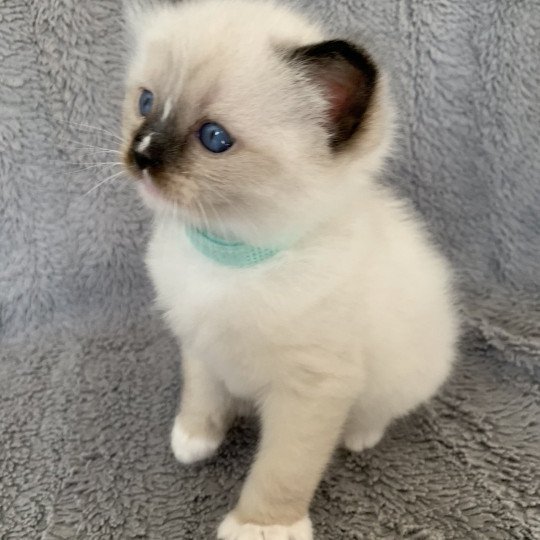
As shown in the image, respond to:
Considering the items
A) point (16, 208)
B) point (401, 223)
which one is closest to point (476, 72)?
point (401, 223)

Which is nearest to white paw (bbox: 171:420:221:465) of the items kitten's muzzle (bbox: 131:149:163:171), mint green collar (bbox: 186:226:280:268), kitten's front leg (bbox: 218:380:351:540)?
kitten's front leg (bbox: 218:380:351:540)

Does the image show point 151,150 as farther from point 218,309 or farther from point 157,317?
point 157,317

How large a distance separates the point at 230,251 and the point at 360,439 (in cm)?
39

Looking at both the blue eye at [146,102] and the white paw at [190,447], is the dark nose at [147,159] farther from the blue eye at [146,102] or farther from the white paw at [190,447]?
the white paw at [190,447]

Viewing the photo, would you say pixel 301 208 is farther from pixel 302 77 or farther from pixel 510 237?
pixel 510 237

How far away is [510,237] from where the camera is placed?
4.62 feet

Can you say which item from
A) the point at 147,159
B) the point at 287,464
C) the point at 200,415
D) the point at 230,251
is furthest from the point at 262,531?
the point at 147,159

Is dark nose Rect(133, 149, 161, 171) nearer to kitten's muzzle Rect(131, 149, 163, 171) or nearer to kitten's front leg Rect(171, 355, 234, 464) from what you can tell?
kitten's muzzle Rect(131, 149, 163, 171)

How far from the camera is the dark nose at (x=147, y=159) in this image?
0.78 m

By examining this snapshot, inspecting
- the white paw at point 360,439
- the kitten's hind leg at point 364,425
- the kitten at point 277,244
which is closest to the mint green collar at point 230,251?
the kitten at point 277,244

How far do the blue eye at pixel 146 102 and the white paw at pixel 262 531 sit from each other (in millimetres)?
504

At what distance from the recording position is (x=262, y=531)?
3.06ft

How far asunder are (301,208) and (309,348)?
17 centimetres

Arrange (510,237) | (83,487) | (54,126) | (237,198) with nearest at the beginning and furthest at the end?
(237,198) → (83,487) → (54,126) → (510,237)
